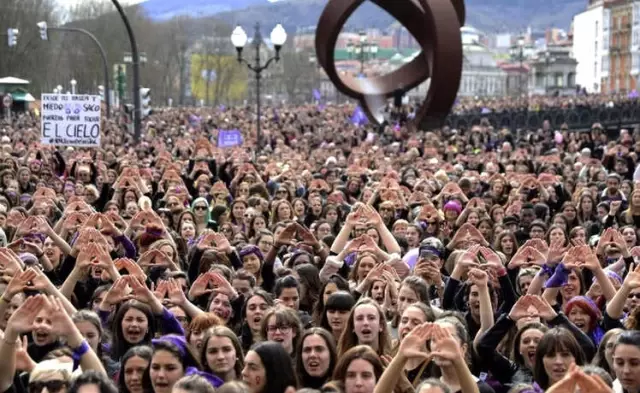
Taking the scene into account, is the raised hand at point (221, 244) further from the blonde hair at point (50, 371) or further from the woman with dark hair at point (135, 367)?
the blonde hair at point (50, 371)

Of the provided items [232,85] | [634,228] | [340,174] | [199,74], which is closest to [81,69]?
[199,74]

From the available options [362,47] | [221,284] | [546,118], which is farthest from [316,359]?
[362,47]

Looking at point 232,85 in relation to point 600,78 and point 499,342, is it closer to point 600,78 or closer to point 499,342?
point 600,78

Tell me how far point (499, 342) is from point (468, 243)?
136 inches

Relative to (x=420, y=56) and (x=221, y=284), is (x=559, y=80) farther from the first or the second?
(x=221, y=284)

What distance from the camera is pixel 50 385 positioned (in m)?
6.71

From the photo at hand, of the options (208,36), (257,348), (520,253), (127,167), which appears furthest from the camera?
(208,36)

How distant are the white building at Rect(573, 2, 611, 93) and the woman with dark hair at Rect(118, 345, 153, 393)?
120984mm

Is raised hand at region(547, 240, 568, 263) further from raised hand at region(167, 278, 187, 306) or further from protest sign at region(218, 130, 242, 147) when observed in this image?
protest sign at region(218, 130, 242, 147)

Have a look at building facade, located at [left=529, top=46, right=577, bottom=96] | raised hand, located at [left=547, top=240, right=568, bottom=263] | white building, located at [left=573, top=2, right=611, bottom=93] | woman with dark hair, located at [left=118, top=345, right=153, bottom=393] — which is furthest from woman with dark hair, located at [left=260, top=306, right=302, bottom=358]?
building facade, located at [left=529, top=46, right=577, bottom=96]

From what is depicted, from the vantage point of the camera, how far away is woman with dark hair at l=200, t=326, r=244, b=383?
739cm

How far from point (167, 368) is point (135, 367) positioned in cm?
22

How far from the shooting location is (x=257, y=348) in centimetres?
701

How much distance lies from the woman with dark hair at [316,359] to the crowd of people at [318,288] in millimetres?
10
